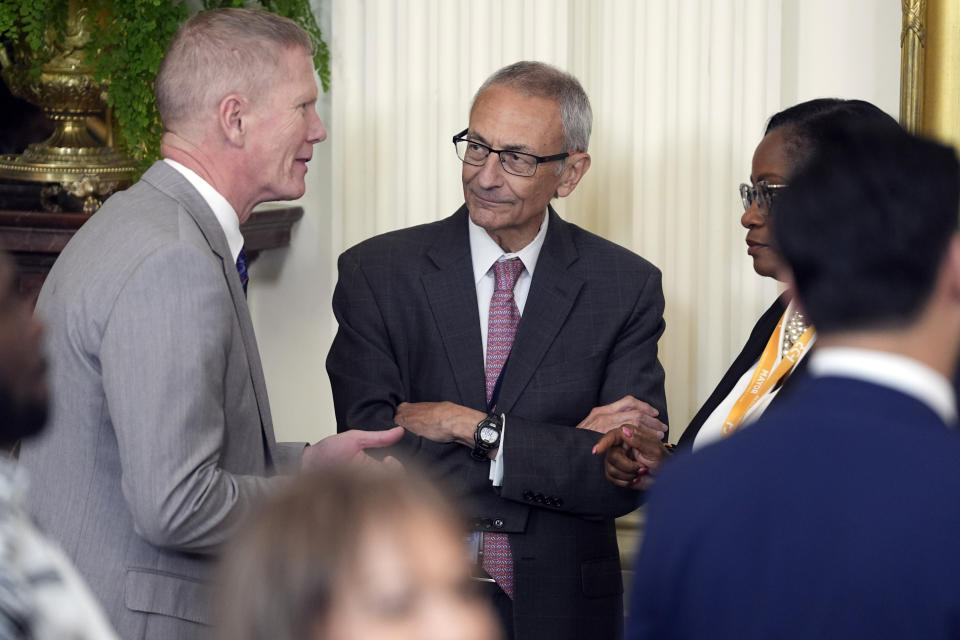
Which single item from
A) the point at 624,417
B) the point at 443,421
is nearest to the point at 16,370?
the point at 443,421

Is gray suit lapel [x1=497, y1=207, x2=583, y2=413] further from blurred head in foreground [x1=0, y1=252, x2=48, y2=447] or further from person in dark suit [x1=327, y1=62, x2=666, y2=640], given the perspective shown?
blurred head in foreground [x1=0, y1=252, x2=48, y2=447]

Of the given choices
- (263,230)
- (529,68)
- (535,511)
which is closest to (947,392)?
(535,511)

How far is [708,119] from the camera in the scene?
4.01 meters

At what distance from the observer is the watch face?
2.99m

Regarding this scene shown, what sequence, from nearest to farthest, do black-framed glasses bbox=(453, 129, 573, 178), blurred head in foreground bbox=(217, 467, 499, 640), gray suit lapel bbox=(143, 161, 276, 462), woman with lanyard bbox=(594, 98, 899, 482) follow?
blurred head in foreground bbox=(217, 467, 499, 640)
gray suit lapel bbox=(143, 161, 276, 462)
woman with lanyard bbox=(594, 98, 899, 482)
black-framed glasses bbox=(453, 129, 573, 178)

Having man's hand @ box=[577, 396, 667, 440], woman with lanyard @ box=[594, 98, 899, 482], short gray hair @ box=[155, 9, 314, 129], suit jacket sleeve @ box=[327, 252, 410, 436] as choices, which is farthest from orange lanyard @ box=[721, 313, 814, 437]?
short gray hair @ box=[155, 9, 314, 129]

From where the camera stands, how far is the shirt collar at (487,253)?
10.5 ft

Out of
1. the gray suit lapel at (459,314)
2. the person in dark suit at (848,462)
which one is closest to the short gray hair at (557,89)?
the gray suit lapel at (459,314)

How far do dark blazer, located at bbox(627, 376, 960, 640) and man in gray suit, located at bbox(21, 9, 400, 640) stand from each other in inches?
37.3

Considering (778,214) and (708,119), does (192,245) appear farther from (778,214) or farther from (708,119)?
(708,119)

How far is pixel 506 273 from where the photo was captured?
126 inches

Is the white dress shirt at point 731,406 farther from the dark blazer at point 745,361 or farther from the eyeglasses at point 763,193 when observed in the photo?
the eyeglasses at point 763,193

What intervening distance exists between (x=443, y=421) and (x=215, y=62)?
994mm

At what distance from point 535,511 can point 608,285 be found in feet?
1.95
